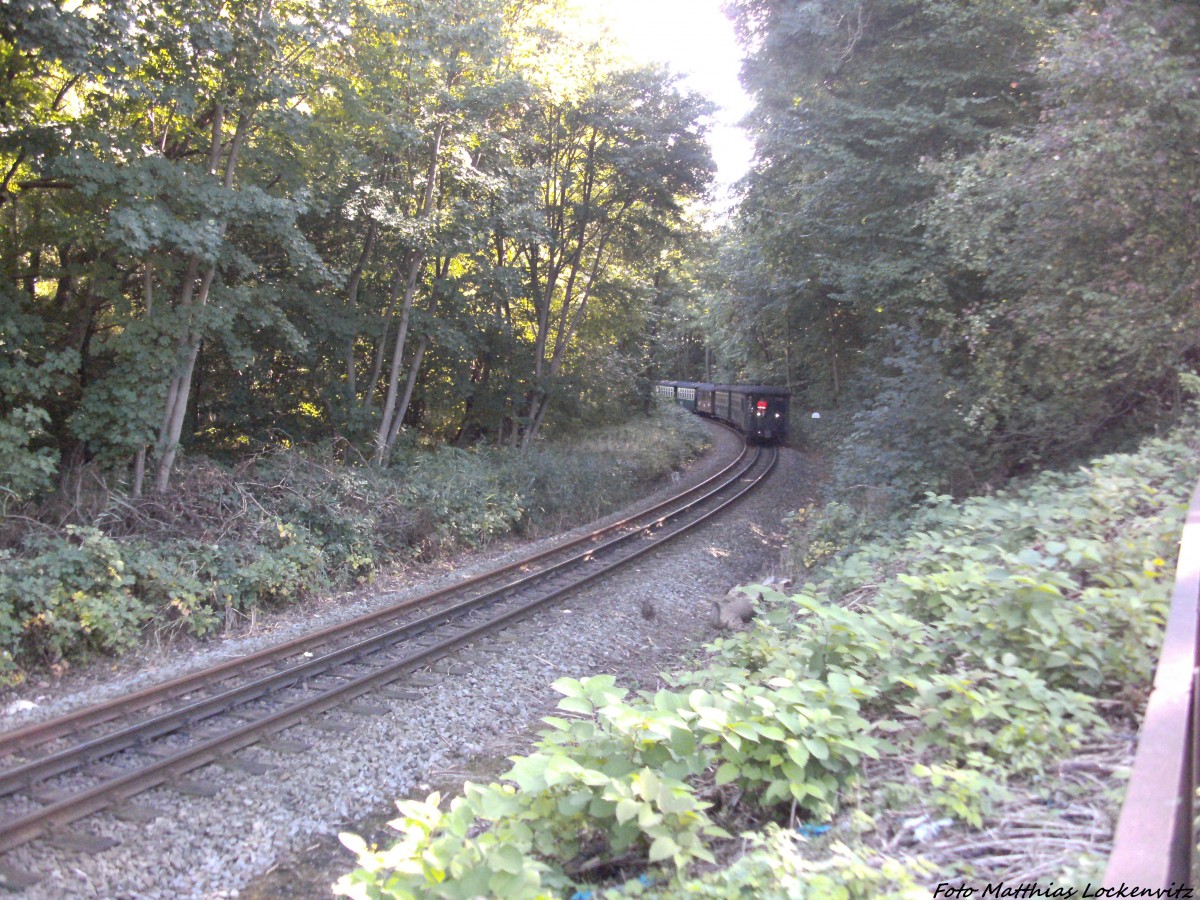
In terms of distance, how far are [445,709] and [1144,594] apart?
18.6 ft

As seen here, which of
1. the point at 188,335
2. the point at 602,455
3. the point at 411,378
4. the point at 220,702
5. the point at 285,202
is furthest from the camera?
the point at 602,455

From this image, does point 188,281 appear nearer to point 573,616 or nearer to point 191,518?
point 191,518

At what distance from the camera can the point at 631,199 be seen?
21.9 m

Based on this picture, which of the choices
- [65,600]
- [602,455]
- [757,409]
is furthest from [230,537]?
[757,409]

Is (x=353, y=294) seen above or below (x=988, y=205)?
below

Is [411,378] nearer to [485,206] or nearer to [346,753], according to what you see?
[485,206]

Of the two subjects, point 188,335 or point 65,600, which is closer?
point 65,600

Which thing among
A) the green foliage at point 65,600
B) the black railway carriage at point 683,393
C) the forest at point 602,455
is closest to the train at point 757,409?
the black railway carriage at point 683,393

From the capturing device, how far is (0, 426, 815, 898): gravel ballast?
486cm

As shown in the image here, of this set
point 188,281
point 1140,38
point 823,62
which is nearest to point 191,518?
point 188,281

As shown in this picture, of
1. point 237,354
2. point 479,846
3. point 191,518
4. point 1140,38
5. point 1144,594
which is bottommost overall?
point 191,518

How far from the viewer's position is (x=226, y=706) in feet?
22.9

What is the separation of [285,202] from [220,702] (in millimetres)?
7341

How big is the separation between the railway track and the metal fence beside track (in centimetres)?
588
